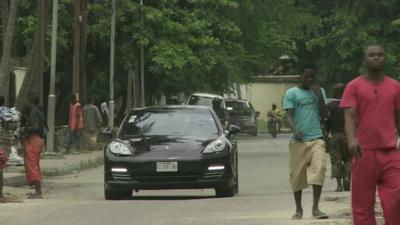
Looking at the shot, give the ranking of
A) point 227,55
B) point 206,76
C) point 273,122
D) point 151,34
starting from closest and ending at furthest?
point 151,34
point 227,55
point 206,76
point 273,122

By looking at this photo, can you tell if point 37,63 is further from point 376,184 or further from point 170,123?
point 376,184

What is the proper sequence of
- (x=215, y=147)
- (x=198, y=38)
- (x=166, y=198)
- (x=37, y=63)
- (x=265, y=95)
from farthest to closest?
(x=265, y=95) → (x=198, y=38) → (x=37, y=63) → (x=166, y=198) → (x=215, y=147)

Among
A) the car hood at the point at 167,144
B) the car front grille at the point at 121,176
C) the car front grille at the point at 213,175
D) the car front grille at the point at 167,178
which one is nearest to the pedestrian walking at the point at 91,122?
the car hood at the point at 167,144

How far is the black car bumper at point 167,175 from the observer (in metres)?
15.5

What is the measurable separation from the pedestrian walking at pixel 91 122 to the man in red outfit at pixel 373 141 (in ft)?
77.9

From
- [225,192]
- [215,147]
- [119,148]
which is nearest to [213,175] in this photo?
[215,147]

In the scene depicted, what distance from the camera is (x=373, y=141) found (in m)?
8.62

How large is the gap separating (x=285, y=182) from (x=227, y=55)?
19519 mm

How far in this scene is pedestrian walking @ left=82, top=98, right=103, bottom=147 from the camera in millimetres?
32094

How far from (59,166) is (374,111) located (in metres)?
16.4

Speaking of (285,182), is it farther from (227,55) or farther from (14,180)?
(227,55)

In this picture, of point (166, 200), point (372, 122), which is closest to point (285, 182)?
point (166, 200)

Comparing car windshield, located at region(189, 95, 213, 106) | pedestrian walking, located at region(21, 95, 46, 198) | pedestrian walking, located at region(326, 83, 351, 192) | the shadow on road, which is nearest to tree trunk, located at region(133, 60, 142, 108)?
car windshield, located at region(189, 95, 213, 106)

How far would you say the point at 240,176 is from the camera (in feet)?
73.4
